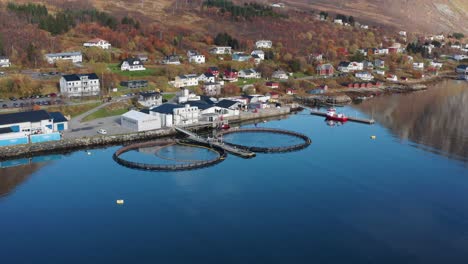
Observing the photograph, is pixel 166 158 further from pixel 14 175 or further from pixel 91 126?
pixel 14 175

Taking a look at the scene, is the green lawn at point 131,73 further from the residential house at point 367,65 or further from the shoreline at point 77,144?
the residential house at point 367,65

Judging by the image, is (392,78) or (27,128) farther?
(392,78)

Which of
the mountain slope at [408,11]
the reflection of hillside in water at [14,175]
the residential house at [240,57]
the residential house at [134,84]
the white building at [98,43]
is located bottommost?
the reflection of hillside in water at [14,175]

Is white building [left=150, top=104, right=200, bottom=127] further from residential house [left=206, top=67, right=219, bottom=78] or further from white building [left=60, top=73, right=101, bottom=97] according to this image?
residential house [left=206, top=67, right=219, bottom=78]

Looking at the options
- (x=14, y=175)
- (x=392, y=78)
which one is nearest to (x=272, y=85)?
(x=392, y=78)

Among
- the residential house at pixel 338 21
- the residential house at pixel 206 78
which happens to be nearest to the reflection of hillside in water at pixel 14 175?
the residential house at pixel 206 78

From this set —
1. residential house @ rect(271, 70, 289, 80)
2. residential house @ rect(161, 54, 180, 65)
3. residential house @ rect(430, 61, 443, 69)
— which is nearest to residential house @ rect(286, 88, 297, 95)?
residential house @ rect(271, 70, 289, 80)
